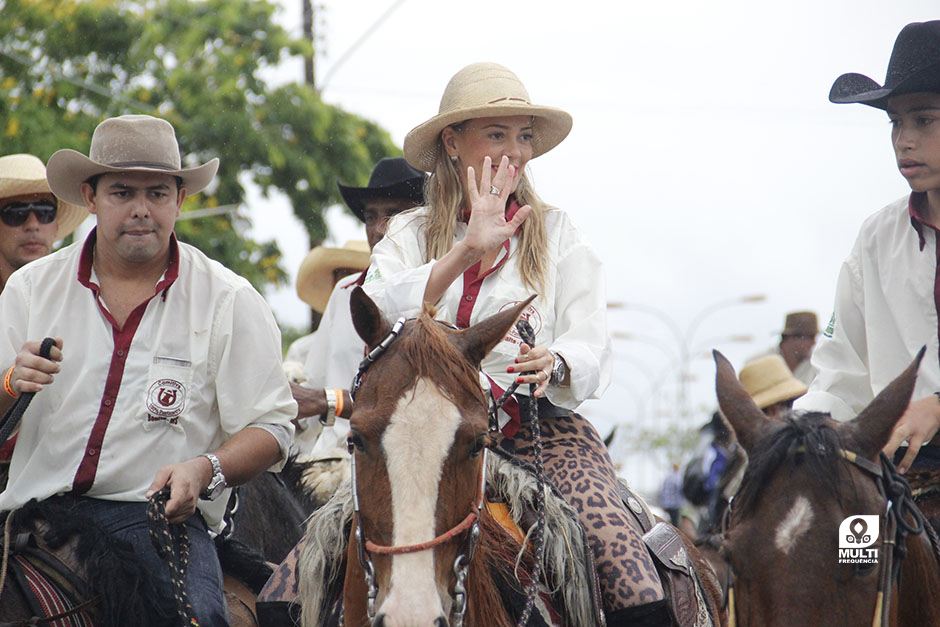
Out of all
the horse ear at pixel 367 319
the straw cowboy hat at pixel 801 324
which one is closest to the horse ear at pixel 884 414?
the horse ear at pixel 367 319

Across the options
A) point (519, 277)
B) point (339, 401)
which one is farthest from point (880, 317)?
point (339, 401)

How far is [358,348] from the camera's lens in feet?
24.6

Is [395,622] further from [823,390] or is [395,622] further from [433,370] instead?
[823,390]

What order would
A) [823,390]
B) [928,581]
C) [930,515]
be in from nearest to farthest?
1. [928,581]
2. [930,515]
3. [823,390]

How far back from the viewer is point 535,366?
4359mm

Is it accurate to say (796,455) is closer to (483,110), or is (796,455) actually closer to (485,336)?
(485,336)

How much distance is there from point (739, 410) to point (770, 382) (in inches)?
272

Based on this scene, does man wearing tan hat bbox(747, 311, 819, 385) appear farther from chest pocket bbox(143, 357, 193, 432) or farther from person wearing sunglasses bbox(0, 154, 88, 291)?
A: chest pocket bbox(143, 357, 193, 432)

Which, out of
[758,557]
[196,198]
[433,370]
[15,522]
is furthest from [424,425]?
[196,198]

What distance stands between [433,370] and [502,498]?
863mm

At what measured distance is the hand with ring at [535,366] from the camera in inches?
171

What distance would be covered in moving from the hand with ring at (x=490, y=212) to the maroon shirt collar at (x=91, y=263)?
4.56 ft

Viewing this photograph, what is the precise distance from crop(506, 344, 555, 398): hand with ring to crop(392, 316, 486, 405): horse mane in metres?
0.31

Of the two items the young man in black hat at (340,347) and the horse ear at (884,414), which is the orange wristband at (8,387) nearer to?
the young man in black hat at (340,347)
